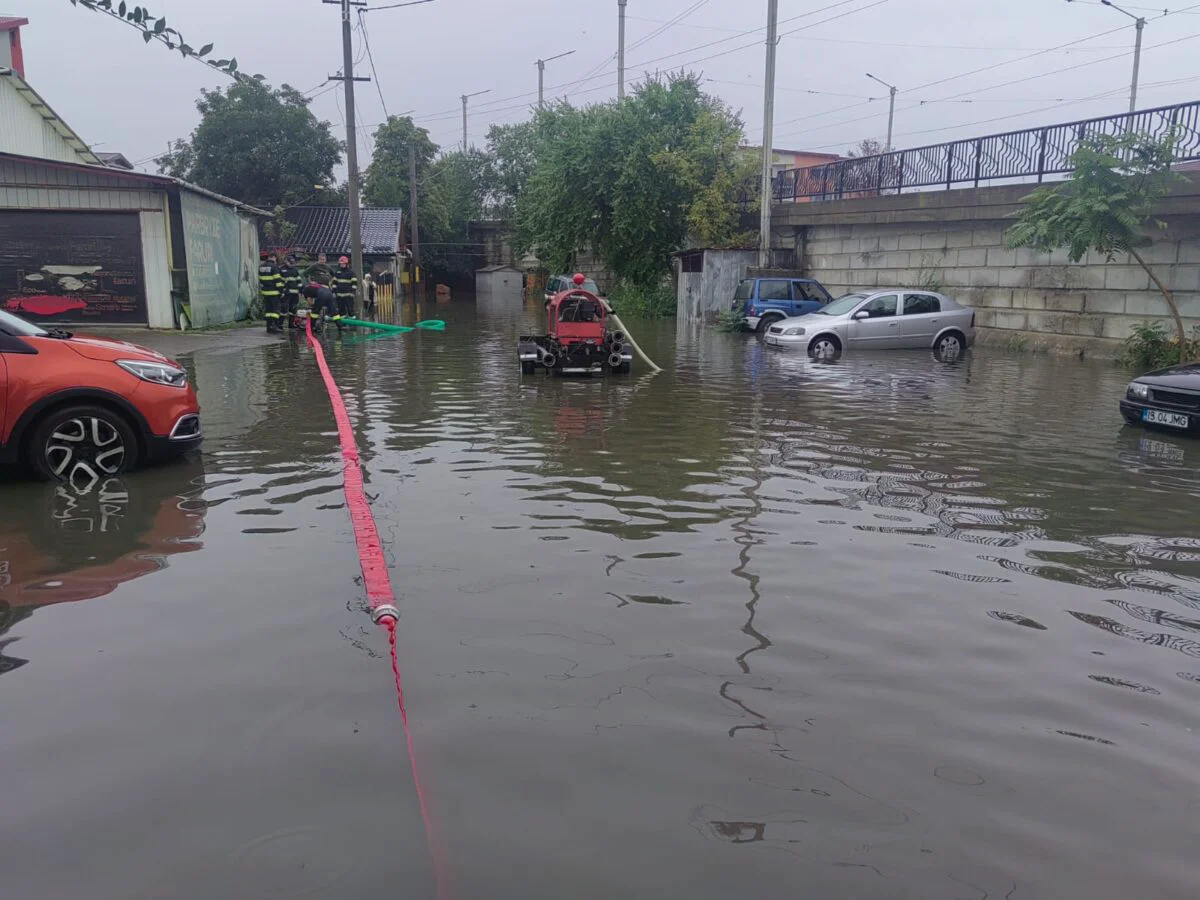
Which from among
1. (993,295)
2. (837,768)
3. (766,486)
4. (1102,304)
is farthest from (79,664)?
(993,295)

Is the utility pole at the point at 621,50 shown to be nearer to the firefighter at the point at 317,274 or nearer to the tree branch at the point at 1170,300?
the firefighter at the point at 317,274

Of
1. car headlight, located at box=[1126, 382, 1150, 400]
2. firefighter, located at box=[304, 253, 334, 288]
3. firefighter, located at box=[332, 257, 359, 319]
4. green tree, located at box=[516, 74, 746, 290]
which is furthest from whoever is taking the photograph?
green tree, located at box=[516, 74, 746, 290]

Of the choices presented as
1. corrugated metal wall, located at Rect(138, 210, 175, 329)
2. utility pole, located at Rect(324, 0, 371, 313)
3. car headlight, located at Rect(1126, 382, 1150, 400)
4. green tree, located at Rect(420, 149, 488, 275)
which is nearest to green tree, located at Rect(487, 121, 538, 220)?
green tree, located at Rect(420, 149, 488, 275)

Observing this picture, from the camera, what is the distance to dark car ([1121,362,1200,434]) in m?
10.6

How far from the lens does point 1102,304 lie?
20312mm

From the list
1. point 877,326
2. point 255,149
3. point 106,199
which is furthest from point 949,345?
point 255,149

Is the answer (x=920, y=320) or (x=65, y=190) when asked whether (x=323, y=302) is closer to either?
(x=65, y=190)

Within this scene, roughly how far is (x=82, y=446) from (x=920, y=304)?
1773cm

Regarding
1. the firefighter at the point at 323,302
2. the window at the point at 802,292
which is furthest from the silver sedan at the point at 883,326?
the firefighter at the point at 323,302

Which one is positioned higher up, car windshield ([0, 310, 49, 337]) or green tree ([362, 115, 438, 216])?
green tree ([362, 115, 438, 216])

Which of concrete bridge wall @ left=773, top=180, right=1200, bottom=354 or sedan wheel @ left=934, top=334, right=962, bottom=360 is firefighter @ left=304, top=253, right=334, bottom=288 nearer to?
concrete bridge wall @ left=773, top=180, right=1200, bottom=354

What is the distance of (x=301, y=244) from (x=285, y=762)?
48.5 metres

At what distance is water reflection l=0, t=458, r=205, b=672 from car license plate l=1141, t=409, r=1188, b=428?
32.4 ft

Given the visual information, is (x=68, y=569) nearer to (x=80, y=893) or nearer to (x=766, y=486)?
(x=80, y=893)
